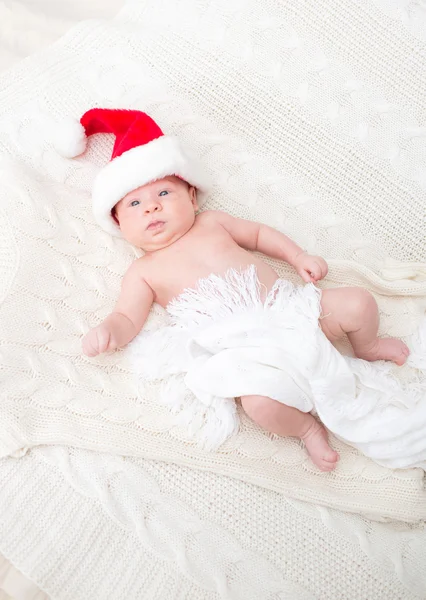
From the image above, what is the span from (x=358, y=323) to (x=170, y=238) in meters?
0.48

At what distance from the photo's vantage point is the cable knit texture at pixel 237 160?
1325mm

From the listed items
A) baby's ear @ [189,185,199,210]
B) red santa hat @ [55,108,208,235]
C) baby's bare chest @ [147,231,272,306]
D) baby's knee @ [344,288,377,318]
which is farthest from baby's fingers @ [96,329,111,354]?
baby's knee @ [344,288,377,318]

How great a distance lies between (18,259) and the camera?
137 centimetres

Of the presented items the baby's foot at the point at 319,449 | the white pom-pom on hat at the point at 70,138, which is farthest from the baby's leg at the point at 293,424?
the white pom-pom on hat at the point at 70,138

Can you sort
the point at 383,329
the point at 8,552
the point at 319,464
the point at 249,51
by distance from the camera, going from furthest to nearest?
the point at 249,51 → the point at 383,329 → the point at 319,464 → the point at 8,552

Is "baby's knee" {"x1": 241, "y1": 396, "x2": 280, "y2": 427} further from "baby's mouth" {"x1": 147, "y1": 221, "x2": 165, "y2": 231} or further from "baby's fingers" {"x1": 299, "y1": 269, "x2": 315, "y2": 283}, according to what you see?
"baby's mouth" {"x1": 147, "y1": 221, "x2": 165, "y2": 231}

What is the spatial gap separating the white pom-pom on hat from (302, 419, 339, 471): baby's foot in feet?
2.84

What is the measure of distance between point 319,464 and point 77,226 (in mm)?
779

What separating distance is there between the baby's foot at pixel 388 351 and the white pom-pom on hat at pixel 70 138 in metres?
0.84

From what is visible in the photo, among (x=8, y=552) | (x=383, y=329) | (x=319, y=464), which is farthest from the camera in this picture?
(x=383, y=329)

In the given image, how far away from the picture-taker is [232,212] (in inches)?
62.5

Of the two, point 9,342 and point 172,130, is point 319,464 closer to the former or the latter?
point 9,342

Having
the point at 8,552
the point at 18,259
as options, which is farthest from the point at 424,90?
the point at 8,552

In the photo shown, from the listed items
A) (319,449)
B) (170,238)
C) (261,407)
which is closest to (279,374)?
(261,407)
